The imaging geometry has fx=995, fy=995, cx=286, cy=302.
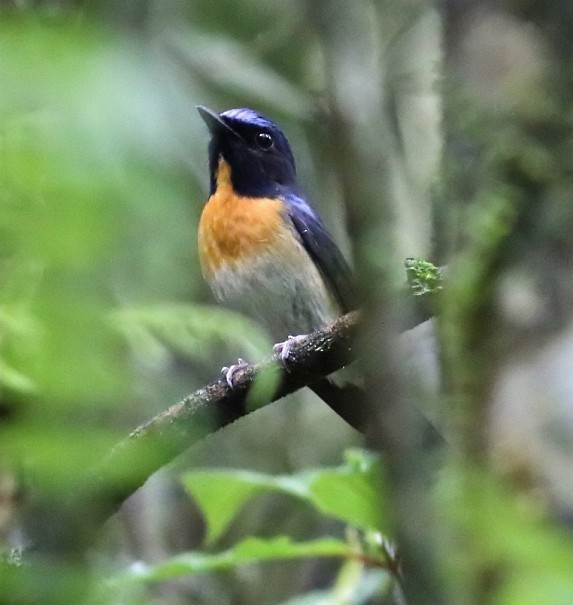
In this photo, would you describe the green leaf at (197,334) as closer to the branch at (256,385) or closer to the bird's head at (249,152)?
the branch at (256,385)

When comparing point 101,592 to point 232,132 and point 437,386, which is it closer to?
point 437,386

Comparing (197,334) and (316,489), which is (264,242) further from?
(316,489)

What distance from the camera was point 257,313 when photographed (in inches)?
144

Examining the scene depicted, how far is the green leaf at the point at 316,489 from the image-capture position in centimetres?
194

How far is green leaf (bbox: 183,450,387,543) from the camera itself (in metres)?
1.94

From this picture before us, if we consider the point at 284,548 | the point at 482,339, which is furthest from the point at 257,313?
the point at 482,339

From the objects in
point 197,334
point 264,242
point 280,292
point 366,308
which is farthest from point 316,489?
point 264,242

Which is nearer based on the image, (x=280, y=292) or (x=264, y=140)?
(x=280, y=292)

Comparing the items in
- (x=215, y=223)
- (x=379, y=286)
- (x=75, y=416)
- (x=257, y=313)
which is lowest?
(x=257, y=313)

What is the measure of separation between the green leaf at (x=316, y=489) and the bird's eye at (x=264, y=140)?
77.7 inches

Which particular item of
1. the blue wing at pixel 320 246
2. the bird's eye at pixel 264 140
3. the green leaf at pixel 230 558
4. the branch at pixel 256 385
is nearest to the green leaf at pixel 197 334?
the branch at pixel 256 385

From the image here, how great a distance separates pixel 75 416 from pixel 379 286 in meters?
0.31

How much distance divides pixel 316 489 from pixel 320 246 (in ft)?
6.12

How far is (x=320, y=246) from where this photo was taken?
377cm
